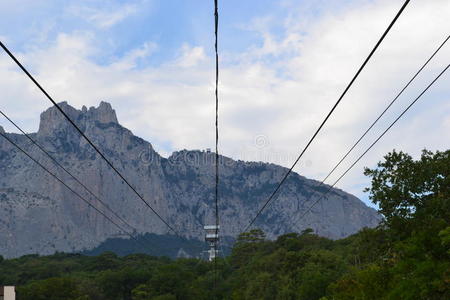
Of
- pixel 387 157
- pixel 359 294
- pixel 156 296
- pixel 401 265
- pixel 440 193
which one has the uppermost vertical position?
pixel 387 157

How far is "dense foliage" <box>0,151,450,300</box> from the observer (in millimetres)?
35312

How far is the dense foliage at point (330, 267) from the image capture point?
3531cm

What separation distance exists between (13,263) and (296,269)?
343ft

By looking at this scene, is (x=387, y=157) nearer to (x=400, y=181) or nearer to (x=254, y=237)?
(x=400, y=181)

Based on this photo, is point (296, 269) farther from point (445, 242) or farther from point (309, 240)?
point (445, 242)

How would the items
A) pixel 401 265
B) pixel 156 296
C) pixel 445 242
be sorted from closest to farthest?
pixel 445 242, pixel 401 265, pixel 156 296

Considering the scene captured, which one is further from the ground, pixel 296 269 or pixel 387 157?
pixel 387 157

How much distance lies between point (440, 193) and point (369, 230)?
7.30m

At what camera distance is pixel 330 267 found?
9856 cm

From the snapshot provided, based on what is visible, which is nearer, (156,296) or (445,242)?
(445,242)

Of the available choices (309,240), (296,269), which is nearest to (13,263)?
(309,240)

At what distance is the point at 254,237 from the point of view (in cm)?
19412

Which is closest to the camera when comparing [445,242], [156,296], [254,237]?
[445,242]

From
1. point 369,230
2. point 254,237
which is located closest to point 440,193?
point 369,230
